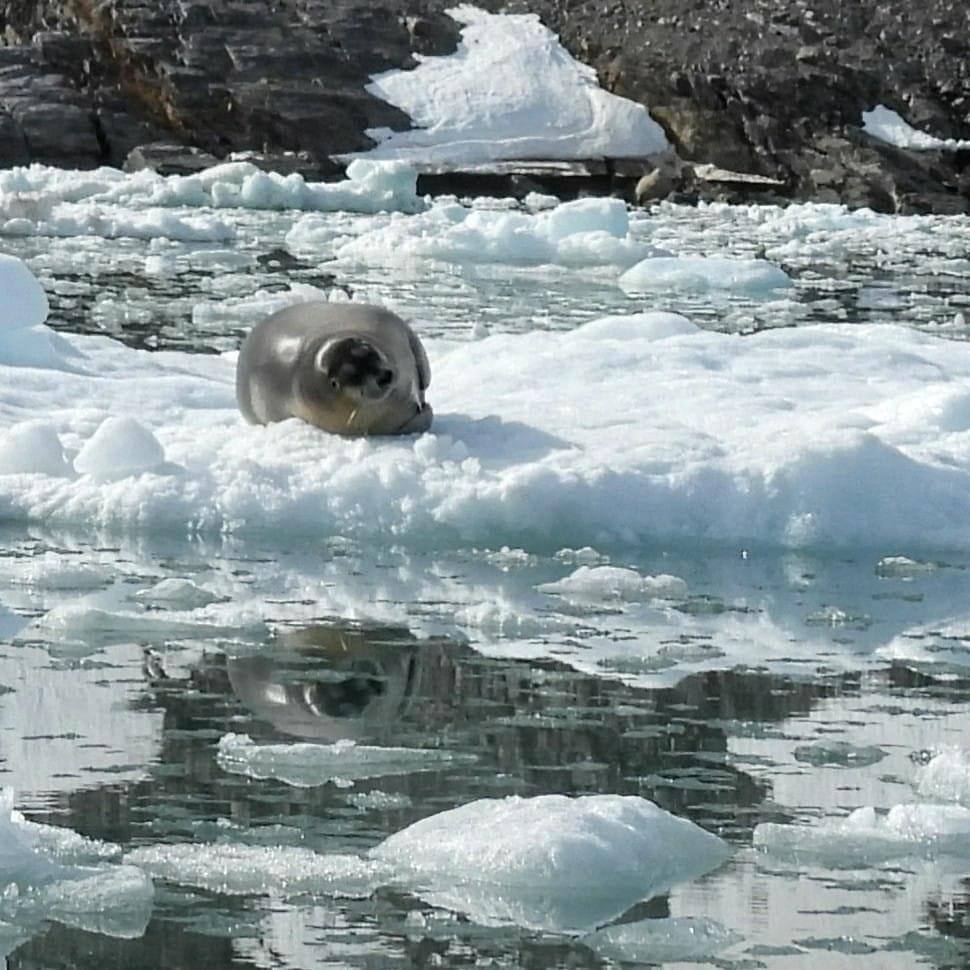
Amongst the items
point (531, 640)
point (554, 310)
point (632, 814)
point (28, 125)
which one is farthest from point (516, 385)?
point (28, 125)

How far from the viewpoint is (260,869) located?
10.7ft

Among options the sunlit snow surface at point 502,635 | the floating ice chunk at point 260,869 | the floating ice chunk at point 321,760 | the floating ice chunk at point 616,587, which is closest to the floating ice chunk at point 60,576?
the sunlit snow surface at point 502,635

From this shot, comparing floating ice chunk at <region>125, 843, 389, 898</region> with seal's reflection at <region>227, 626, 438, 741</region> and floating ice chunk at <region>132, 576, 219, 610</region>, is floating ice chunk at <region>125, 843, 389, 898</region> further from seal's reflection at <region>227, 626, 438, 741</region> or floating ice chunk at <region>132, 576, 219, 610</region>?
floating ice chunk at <region>132, 576, 219, 610</region>

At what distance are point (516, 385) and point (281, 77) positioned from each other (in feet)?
97.9

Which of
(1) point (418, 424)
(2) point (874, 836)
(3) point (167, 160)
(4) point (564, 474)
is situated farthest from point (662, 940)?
(3) point (167, 160)

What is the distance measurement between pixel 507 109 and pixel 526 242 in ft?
64.3

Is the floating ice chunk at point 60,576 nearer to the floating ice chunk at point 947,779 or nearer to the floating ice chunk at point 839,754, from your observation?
the floating ice chunk at point 839,754

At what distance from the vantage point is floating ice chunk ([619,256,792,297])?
1590 centimetres

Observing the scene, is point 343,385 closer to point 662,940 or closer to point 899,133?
point 662,940

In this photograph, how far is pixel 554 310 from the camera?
13.8 meters

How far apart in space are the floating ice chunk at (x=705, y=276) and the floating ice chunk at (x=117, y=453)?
9.60 meters

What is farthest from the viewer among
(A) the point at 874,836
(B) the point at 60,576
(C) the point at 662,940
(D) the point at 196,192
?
(D) the point at 196,192

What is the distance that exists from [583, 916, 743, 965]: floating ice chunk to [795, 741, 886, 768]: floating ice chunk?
102cm

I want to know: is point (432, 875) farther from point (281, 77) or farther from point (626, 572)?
point (281, 77)
